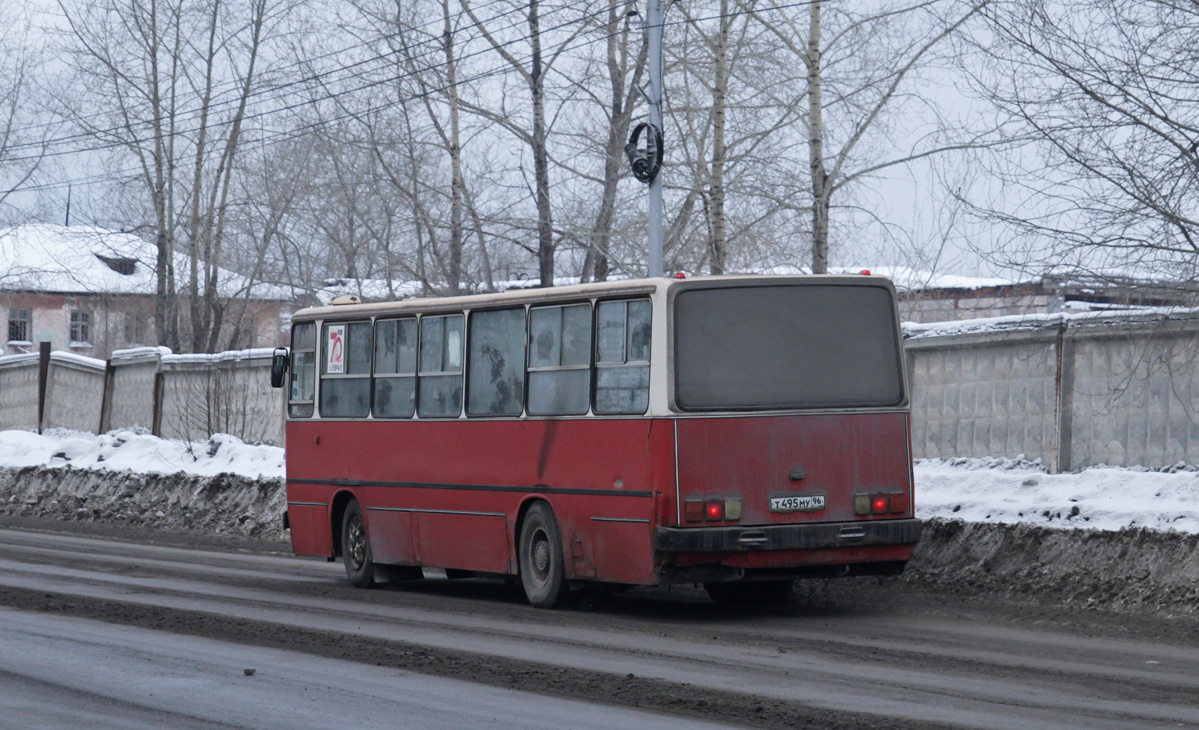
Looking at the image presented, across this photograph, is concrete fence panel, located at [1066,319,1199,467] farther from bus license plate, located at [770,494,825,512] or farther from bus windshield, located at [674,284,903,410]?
bus license plate, located at [770,494,825,512]

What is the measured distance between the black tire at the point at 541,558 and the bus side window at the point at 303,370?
4124 mm

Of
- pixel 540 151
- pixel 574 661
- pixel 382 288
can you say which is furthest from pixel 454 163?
pixel 574 661

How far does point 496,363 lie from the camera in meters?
14.3

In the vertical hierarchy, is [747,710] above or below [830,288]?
below

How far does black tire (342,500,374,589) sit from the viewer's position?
53.4 feet

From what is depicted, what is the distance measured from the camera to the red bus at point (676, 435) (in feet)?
40.7

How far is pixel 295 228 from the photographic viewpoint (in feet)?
124

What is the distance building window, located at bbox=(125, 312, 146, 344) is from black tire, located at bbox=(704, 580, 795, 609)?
188 ft

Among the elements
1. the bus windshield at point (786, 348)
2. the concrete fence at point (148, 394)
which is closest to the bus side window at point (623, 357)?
the bus windshield at point (786, 348)

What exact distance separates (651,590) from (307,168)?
22.3 m

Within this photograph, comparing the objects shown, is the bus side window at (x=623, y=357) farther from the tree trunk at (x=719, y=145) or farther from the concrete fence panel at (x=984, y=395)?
the tree trunk at (x=719, y=145)

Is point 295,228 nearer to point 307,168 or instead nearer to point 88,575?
point 307,168

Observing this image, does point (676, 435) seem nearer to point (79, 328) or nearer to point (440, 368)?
point (440, 368)

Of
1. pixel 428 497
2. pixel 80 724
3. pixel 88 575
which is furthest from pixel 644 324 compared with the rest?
pixel 88 575
